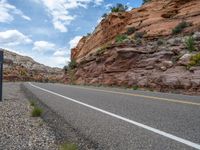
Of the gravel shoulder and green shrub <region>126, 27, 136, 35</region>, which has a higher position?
green shrub <region>126, 27, 136, 35</region>

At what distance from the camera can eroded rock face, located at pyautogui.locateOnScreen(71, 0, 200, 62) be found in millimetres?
28672

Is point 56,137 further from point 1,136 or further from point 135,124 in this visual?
point 135,124

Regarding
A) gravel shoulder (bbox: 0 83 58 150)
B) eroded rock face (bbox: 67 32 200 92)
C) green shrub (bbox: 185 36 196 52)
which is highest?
green shrub (bbox: 185 36 196 52)

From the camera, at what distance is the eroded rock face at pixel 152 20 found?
94.1ft

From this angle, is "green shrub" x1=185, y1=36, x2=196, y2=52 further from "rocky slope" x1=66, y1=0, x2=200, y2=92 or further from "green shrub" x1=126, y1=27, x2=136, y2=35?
"green shrub" x1=126, y1=27, x2=136, y2=35

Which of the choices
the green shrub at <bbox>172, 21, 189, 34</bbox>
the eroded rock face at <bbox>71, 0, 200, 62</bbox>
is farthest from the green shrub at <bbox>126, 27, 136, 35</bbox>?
the green shrub at <bbox>172, 21, 189, 34</bbox>

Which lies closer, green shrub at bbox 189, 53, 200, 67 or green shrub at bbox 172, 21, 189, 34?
green shrub at bbox 189, 53, 200, 67

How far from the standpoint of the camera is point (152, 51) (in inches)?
944

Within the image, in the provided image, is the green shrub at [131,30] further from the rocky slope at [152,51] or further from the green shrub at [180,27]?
the green shrub at [180,27]

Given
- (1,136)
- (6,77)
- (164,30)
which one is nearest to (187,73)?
(164,30)

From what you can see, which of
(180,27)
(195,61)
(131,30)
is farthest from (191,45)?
(131,30)

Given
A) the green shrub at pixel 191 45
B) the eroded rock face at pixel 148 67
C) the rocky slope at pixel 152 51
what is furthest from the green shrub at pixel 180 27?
the green shrub at pixel 191 45

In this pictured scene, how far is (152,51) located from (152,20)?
9.87 m

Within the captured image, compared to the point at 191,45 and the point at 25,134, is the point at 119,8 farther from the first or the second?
the point at 25,134
